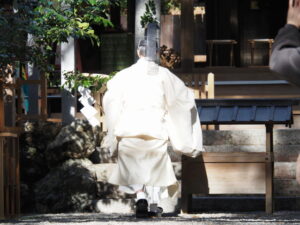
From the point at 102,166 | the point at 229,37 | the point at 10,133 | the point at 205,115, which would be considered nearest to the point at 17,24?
the point at 10,133

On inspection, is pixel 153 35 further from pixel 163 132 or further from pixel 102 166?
pixel 102 166

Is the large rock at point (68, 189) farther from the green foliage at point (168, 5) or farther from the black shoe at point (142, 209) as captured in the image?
the green foliage at point (168, 5)

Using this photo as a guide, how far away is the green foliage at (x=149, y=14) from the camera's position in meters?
13.2


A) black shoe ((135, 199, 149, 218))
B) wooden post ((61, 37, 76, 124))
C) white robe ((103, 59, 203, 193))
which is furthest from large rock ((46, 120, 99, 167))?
black shoe ((135, 199, 149, 218))

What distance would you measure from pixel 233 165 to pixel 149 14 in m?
3.77

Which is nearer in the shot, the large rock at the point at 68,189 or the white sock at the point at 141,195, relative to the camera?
the white sock at the point at 141,195

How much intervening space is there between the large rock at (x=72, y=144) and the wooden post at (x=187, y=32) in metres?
4.41

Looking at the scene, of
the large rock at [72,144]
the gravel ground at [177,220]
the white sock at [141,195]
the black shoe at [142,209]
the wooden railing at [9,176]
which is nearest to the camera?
the gravel ground at [177,220]

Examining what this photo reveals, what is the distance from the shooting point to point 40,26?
941 centimetres

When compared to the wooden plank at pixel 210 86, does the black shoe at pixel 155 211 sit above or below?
below

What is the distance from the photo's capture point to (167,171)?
1005 cm

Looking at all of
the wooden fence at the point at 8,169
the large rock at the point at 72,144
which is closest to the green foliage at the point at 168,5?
the large rock at the point at 72,144

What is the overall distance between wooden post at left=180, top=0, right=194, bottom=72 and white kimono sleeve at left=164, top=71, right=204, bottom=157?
690 cm

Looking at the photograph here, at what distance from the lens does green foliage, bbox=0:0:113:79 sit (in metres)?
8.80
